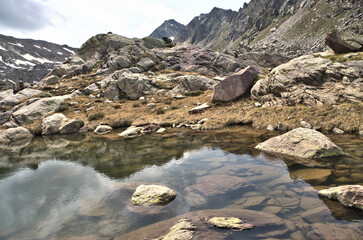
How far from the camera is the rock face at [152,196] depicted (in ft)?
23.9

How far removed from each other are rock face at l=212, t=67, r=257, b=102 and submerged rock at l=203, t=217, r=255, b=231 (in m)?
22.5

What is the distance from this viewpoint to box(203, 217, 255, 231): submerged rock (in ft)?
17.3

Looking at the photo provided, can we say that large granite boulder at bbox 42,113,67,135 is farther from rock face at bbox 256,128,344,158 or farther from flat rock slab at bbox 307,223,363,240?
flat rock slab at bbox 307,223,363,240

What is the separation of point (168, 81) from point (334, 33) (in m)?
34.8

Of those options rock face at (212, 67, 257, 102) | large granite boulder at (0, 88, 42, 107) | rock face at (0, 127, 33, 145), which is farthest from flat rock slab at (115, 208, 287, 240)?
large granite boulder at (0, 88, 42, 107)

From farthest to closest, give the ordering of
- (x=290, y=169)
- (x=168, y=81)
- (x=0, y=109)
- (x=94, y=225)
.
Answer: (x=168, y=81), (x=0, y=109), (x=290, y=169), (x=94, y=225)

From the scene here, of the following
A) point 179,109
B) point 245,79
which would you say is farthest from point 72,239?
point 245,79

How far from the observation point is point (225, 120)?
21234mm

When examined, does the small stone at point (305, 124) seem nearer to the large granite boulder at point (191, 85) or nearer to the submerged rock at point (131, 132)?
the submerged rock at point (131, 132)

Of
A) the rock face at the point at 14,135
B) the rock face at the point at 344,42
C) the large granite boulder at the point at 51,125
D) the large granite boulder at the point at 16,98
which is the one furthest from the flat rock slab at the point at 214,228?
the large granite boulder at the point at 16,98

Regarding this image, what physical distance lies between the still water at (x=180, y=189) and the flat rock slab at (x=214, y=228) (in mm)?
75

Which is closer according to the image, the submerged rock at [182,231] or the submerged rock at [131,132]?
the submerged rock at [182,231]

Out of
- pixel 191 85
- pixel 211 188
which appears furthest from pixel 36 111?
pixel 211 188

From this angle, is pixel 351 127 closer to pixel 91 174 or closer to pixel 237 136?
pixel 237 136
